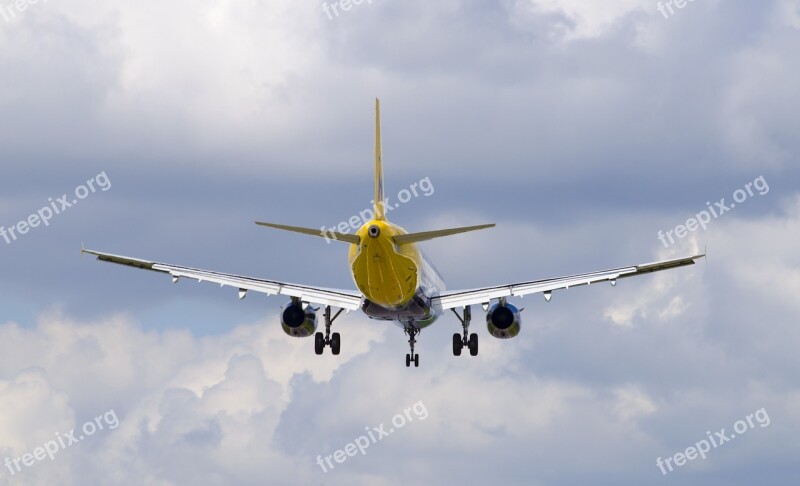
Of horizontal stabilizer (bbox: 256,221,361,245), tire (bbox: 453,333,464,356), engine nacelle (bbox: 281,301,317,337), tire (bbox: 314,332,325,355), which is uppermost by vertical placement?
tire (bbox: 453,333,464,356)

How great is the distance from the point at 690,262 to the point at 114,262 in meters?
29.5

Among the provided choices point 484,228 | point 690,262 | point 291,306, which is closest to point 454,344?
point 291,306

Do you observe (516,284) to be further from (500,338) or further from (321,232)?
(321,232)

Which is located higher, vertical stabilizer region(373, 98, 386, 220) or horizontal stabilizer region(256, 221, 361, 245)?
vertical stabilizer region(373, 98, 386, 220)

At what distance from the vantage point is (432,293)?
301 ft

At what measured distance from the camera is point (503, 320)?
93000mm

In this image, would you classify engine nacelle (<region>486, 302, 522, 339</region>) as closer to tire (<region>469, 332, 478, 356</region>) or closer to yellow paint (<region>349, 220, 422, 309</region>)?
tire (<region>469, 332, 478, 356</region>)

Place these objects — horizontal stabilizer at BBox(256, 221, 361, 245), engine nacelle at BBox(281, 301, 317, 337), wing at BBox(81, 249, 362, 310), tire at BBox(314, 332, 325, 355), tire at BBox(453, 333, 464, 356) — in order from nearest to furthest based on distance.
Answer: horizontal stabilizer at BBox(256, 221, 361, 245), wing at BBox(81, 249, 362, 310), engine nacelle at BBox(281, 301, 317, 337), tire at BBox(314, 332, 325, 355), tire at BBox(453, 333, 464, 356)

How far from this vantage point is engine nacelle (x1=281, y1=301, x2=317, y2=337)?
9181cm

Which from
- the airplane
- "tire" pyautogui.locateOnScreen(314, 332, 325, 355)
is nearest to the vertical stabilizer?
the airplane

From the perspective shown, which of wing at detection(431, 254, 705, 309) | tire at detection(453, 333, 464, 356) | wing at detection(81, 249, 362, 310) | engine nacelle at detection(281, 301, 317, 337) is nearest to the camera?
wing at detection(431, 254, 705, 309)

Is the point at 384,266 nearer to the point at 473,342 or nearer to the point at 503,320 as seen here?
the point at 503,320

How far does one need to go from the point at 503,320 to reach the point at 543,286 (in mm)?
3799

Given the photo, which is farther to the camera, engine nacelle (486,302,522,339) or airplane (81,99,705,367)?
engine nacelle (486,302,522,339)
